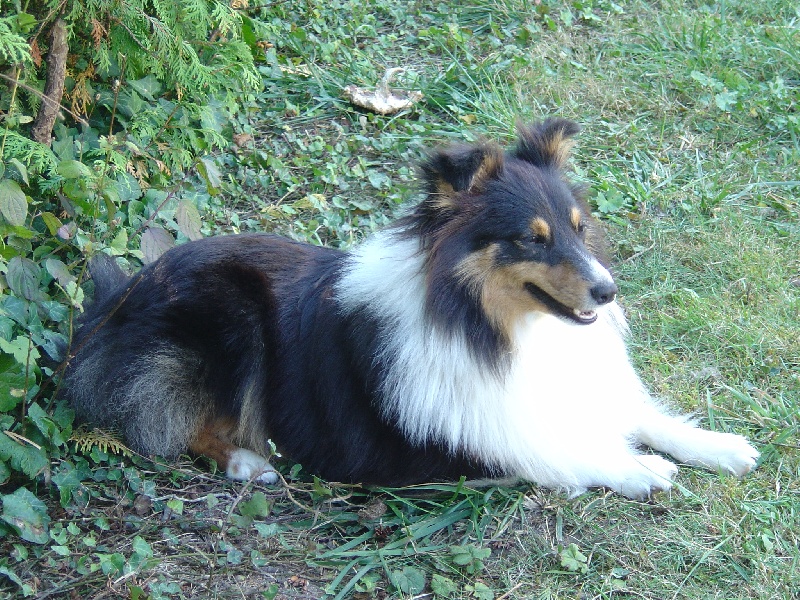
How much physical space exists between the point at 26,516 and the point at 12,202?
1.26m

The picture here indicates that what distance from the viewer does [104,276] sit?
13.3 ft

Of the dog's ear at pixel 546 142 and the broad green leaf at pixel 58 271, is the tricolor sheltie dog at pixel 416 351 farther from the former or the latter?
the broad green leaf at pixel 58 271

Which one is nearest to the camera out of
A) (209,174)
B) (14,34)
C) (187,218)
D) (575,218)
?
(575,218)

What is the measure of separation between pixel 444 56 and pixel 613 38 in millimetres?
1375

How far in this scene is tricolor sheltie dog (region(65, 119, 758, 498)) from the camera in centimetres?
324

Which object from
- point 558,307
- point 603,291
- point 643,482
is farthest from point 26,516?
point 643,482

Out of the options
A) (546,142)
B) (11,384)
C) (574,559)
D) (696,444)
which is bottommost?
(574,559)

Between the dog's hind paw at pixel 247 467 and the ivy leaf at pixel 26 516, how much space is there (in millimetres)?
790

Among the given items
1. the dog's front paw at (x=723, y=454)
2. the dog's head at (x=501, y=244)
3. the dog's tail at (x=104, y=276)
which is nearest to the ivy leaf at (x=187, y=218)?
the dog's tail at (x=104, y=276)

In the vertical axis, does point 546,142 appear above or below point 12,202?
above

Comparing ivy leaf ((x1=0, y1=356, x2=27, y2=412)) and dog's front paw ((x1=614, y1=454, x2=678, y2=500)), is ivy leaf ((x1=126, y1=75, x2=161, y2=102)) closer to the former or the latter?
ivy leaf ((x1=0, y1=356, x2=27, y2=412))

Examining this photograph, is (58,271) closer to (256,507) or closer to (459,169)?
(256,507)

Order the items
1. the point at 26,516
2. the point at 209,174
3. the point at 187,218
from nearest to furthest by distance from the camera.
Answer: the point at 26,516
the point at 187,218
the point at 209,174

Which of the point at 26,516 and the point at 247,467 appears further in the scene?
the point at 247,467
